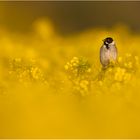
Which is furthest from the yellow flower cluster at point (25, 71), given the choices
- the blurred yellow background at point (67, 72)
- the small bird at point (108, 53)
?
the small bird at point (108, 53)

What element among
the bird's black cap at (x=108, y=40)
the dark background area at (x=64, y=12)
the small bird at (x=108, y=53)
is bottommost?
the small bird at (x=108, y=53)

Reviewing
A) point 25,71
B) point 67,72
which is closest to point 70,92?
point 67,72

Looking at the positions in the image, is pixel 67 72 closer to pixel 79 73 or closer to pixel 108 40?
pixel 79 73

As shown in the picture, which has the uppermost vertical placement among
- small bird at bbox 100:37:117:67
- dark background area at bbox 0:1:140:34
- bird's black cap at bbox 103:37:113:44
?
dark background area at bbox 0:1:140:34

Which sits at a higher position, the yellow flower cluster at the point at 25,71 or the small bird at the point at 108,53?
the small bird at the point at 108,53

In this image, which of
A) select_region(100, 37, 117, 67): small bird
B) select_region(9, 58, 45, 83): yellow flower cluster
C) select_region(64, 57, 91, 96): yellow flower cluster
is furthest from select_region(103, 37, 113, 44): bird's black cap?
select_region(9, 58, 45, 83): yellow flower cluster

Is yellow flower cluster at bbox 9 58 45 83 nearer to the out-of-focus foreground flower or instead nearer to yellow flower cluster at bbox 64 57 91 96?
the out-of-focus foreground flower

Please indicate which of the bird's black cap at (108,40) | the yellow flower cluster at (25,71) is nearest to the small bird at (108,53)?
the bird's black cap at (108,40)

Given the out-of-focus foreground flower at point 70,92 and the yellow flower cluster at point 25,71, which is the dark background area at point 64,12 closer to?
the out-of-focus foreground flower at point 70,92
